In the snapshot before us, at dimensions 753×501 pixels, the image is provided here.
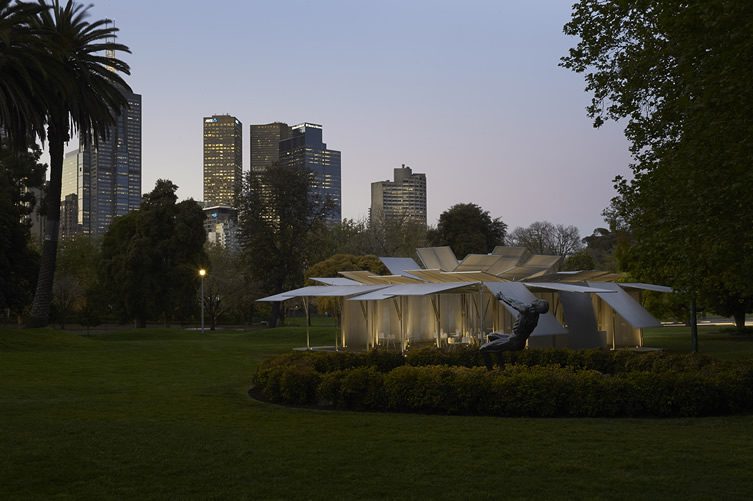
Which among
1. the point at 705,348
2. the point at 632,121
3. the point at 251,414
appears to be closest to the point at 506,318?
the point at 705,348

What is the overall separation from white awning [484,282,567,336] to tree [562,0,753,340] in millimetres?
5234

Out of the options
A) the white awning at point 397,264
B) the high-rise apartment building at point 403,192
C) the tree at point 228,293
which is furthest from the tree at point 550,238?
the high-rise apartment building at point 403,192

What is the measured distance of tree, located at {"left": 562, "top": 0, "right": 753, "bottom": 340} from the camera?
9.91 meters

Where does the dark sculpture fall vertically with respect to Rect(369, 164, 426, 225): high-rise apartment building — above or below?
below

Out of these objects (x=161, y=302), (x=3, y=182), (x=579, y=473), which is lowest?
(x=579, y=473)

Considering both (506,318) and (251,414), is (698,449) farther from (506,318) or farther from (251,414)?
(506,318)

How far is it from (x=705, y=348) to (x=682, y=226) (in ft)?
50.2

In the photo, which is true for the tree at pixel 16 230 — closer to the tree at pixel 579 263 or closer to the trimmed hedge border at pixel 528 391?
the trimmed hedge border at pixel 528 391

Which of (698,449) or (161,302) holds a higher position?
(161,302)

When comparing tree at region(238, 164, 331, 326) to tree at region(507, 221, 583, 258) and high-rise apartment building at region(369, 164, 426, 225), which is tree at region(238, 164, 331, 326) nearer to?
tree at region(507, 221, 583, 258)

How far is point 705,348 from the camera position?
25172 mm

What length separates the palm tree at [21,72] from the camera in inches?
1023

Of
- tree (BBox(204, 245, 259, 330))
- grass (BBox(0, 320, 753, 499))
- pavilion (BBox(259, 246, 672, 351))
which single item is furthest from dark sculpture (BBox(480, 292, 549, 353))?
tree (BBox(204, 245, 259, 330))

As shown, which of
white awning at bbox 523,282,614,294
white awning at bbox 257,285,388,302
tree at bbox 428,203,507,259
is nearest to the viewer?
white awning at bbox 523,282,614,294
